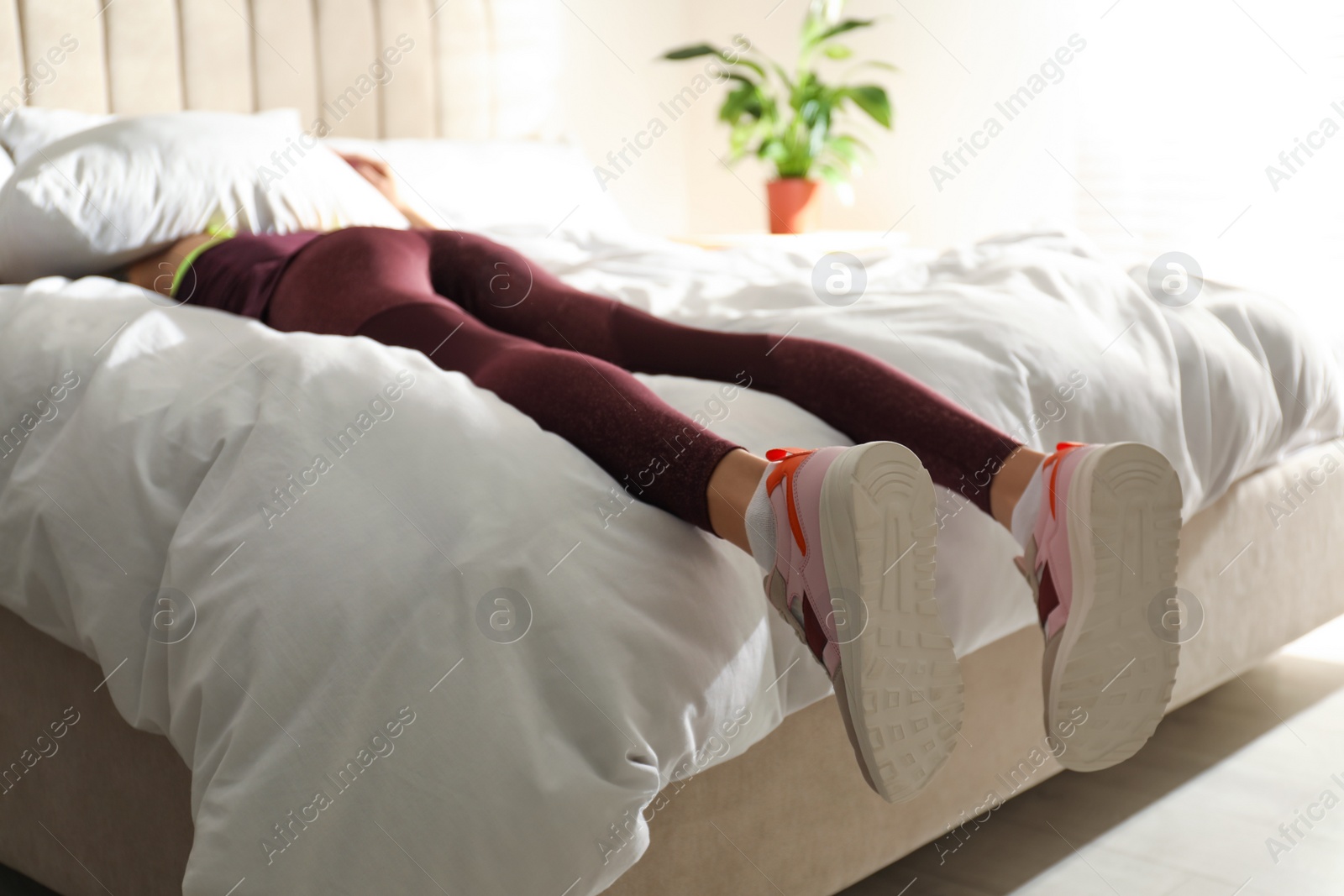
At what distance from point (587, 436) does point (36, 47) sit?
1.85m

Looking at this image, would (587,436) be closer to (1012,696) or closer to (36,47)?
(1012,696)

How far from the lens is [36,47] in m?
2.14

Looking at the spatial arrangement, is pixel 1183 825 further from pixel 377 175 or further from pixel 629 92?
pixel 629 92

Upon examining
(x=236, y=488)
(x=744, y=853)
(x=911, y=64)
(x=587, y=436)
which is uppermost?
(x=587, y=436)

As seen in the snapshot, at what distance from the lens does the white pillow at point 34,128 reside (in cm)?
192

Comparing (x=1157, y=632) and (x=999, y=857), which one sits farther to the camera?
(x=999, y=857)

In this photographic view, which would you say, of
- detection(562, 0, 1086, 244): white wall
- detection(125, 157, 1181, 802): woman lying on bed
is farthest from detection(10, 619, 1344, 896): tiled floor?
detection(562, 0, 1086, 244): white wall

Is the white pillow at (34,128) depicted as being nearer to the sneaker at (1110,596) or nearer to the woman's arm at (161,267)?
the woman's arm at (161,267)

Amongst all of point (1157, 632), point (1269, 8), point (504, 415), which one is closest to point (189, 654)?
point (504, 415)

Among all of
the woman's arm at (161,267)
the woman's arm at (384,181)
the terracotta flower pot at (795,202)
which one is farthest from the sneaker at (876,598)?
the terracotta flower pot at (795,202)

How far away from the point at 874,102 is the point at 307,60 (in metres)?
1.47

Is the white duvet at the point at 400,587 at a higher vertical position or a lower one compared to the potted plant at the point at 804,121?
higher

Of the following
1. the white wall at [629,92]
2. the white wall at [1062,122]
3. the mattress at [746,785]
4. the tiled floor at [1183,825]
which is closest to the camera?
the mattress at [746,785]

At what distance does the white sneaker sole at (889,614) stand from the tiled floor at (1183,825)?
1.55 feet
